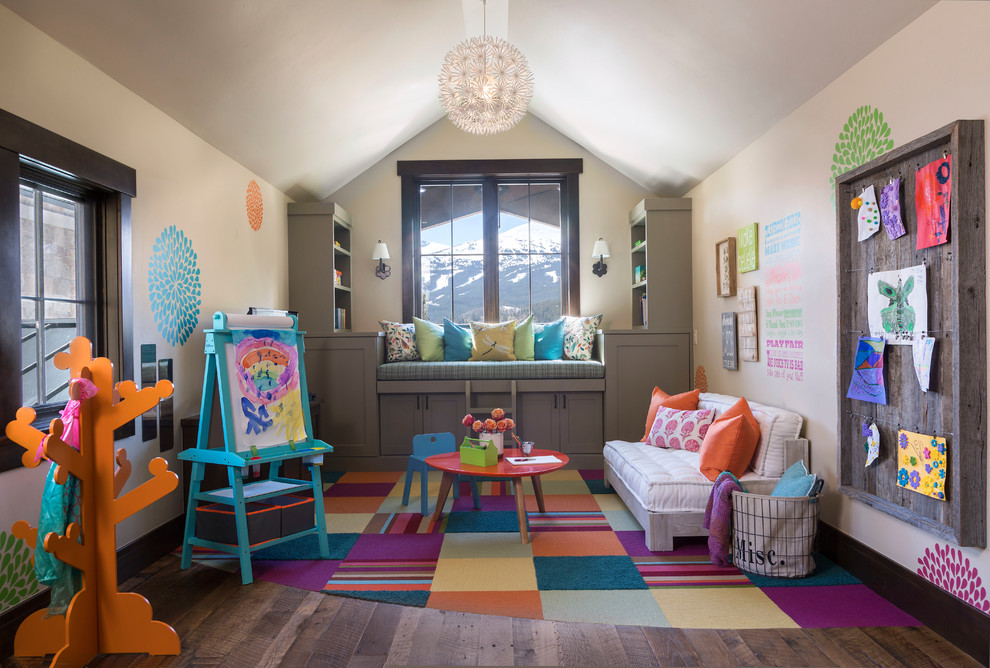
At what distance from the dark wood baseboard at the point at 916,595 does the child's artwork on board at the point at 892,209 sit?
1.39 metres

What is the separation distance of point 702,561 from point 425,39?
3725 mm

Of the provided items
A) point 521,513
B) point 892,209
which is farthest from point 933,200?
point 521,513

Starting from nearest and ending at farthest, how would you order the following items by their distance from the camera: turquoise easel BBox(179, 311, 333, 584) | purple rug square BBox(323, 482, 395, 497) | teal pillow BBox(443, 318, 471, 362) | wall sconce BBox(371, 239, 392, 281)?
turquoise easel BBox(179, 311, 333, 584), purple rug square BBox(323, 482, 395, 497), teal pillow BBox(443, 318, 471, 362), wall sconce BBox(371, 239, 392, 281)

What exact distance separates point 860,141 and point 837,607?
6.73 feet

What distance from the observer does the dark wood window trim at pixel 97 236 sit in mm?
2160

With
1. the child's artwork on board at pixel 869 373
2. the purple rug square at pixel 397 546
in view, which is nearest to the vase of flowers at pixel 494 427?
the purple rug square at pixel 397 546

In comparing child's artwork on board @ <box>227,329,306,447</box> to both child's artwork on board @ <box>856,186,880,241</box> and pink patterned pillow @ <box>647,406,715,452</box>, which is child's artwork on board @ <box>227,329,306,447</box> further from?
child's artwork on board @ <box>856,186,880,241</box>

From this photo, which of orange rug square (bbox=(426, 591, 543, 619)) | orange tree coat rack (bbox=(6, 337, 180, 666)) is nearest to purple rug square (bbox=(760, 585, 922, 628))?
orange rug square (bbox=(426, 591, 543, 619))

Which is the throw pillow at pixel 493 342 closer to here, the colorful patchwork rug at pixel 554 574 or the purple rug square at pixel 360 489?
the purple rug square at pixel 360 489

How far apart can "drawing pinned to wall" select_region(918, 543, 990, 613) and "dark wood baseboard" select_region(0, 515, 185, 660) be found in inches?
136

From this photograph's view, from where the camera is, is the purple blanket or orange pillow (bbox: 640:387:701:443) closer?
the purple blanket

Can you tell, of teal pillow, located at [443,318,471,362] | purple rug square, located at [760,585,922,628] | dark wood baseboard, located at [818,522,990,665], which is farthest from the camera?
teal pillow, located at [443,318,471,362]

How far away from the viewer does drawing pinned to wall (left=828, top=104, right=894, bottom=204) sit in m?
A: 2.53

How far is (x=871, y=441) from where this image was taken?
259 cm
